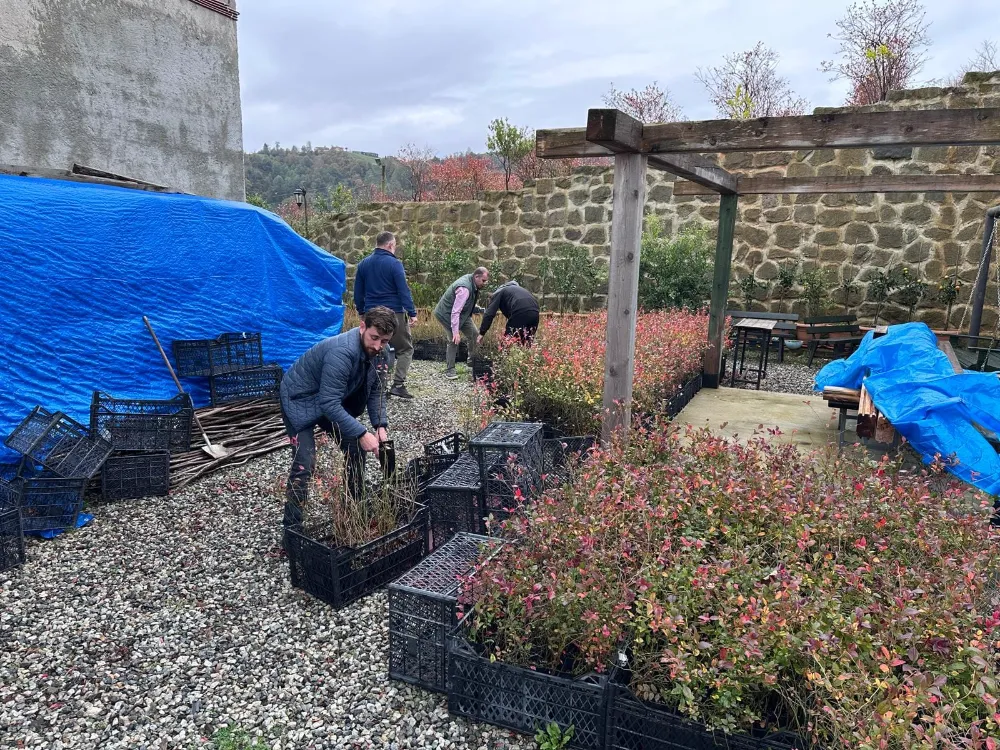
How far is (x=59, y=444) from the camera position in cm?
480

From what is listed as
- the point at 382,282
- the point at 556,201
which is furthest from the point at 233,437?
the point at 556,201

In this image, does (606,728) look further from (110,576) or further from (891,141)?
(891,141)

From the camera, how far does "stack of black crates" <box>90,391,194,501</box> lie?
4.96 meters

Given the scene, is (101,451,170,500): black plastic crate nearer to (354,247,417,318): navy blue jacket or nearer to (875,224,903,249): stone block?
(354,247,417,318): navy blue jacket

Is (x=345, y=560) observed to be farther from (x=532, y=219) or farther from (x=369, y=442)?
(x=532, y=219)

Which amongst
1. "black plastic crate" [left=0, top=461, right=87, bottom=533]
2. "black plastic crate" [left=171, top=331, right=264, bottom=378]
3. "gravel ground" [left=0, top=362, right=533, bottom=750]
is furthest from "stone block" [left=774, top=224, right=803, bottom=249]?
"black plastic crate" [left=0, top=461, right=87, bottom=533]

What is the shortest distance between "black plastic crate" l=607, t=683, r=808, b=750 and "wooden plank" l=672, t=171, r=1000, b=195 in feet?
20.7

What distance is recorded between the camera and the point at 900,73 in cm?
1499

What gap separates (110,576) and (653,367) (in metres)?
4.63

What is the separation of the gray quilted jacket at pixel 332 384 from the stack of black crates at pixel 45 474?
5.37ft

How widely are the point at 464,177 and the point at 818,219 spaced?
1181 centimetres

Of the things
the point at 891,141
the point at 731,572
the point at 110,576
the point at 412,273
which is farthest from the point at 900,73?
the point at 110,576

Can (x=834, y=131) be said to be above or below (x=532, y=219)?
above

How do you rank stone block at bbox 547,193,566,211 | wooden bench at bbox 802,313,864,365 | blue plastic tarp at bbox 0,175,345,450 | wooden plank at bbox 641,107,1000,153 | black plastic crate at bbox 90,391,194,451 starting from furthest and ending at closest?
1. stone block at bbox 547,193,566,211
2. wooden bench at bbox 802,313,864,365
3. black plastic crate at bbox 90,391,194,451
4. blue plastic tarp at bbox 0,175,345,450
5. wooden plank at bbox 641,107,1000,153
